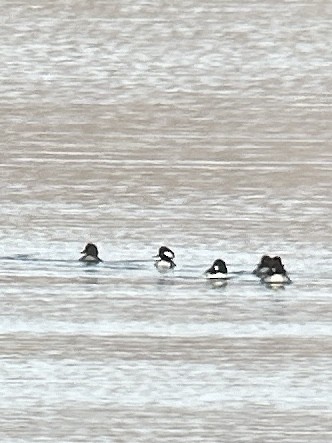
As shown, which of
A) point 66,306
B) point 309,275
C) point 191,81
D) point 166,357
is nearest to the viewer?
point 166,357

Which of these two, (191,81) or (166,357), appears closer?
(166,357)

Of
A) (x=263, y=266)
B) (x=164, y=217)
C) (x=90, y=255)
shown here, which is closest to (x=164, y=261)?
(x=90, y=255)

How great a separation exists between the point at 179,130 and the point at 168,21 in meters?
3.28

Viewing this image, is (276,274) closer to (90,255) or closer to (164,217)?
(90,255)

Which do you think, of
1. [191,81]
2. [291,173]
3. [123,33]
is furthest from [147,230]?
[123,33]

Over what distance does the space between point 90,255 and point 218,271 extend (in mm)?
861

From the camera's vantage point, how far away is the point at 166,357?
10.0 meters

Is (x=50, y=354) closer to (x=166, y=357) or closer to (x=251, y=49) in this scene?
(x=166, y=357)

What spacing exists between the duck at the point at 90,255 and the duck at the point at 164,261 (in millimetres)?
344

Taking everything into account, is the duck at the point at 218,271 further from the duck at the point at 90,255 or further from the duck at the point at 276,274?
the duck at the point at 90,255

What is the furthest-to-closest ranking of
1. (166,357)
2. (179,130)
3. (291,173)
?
1. (179,130)
2. (291,173)
3. (166,357)

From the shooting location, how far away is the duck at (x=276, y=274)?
11.3 m

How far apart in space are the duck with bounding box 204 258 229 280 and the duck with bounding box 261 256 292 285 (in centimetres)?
21

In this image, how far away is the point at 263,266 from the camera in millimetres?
11516
